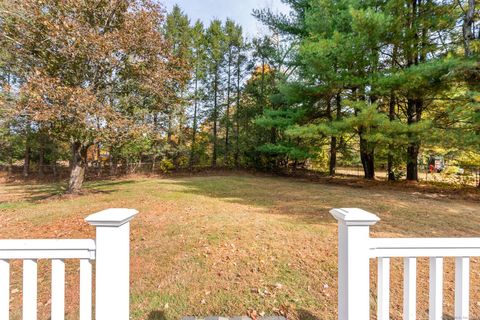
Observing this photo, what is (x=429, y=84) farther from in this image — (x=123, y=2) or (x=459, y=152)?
(x=123, y=2)

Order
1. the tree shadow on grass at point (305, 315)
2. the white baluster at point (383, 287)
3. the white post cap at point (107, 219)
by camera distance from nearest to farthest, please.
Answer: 1. the white post cap at point (107, 219)
2. the white baluster at point (383, 287)
3. the tree shadow on grass at point (305, 315)

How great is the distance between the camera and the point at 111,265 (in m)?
1.34

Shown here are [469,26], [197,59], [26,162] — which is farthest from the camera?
[197,59]

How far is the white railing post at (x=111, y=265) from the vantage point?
4.28 feet

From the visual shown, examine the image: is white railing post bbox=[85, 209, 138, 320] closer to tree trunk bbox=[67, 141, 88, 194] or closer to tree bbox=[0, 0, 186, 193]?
tree bbox=[0, 0, 186, 193]

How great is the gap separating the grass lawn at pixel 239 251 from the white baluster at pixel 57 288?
1.01m

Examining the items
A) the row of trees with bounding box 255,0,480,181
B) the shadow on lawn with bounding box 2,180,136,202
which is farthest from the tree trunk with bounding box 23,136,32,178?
the row of trees with bounding box 255,0,480,181

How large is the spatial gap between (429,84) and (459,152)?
240 centimetres

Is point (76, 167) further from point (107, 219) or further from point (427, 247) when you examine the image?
point (427, 247)

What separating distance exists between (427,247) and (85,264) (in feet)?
6.51

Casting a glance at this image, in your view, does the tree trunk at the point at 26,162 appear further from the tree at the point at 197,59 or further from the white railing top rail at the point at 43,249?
the white railing top rail at the point at 43,249

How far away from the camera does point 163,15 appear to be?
25.1 ft

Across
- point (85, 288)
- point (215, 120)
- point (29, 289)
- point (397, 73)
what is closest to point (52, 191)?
point (29, 289)

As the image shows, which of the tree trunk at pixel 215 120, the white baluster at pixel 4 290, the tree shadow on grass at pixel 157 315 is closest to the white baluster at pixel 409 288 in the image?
the tree shadow on grass at pixel 157 315
